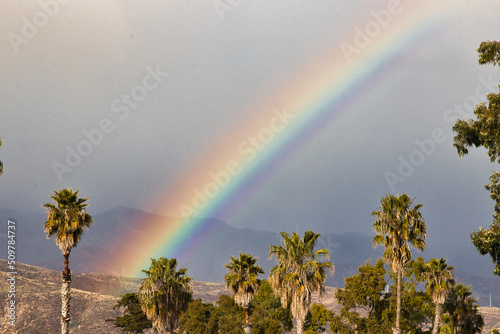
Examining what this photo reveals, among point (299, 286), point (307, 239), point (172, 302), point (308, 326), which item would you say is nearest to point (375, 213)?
point (307, 239)

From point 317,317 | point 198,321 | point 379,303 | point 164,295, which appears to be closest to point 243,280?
point 164,295

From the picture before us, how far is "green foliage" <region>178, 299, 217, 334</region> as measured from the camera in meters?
61.8

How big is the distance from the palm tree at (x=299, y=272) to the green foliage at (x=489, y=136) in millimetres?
12071

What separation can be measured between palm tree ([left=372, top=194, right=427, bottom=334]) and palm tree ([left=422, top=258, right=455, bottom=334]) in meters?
8.55

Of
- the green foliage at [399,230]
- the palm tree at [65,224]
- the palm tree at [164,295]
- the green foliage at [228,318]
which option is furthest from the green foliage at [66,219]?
the green foliage at [228,318]

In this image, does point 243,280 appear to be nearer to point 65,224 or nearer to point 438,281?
point 65,224

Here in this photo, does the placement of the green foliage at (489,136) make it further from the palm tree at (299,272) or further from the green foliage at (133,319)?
the green foliage at (133,319)

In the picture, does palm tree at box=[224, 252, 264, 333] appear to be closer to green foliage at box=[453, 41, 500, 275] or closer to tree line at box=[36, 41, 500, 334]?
tree line at box=[36, 41, 500, 334]

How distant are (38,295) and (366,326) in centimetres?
13568

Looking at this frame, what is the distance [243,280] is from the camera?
1746 inches

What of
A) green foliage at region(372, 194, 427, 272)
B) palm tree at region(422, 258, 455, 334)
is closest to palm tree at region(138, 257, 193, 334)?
green foliage at region(372, 194, 427, 272)

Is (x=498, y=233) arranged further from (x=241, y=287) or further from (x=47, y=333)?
(x=47, y=333)

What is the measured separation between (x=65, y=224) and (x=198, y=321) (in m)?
32.8

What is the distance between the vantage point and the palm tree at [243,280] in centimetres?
4384
